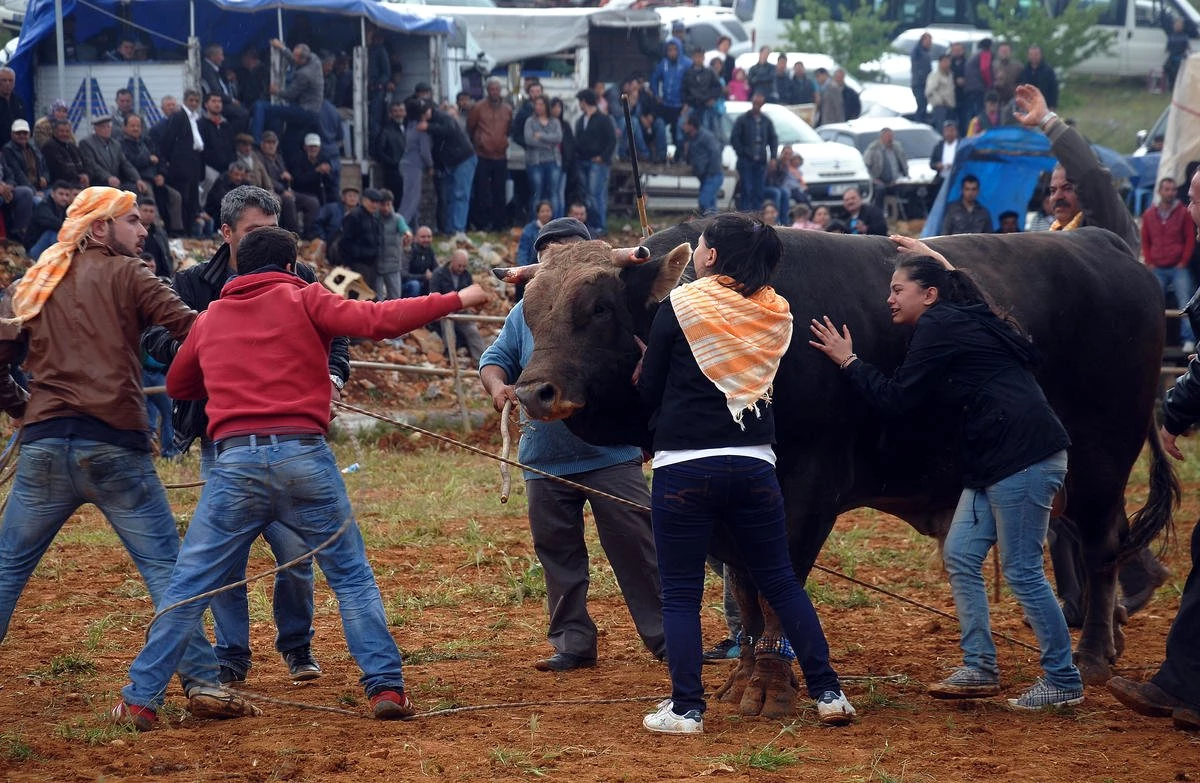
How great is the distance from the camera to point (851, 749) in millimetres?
5309

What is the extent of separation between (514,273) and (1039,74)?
21638 millimetres

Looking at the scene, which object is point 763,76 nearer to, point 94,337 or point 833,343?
point 833,343

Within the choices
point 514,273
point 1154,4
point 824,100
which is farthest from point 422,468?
point 1154,4

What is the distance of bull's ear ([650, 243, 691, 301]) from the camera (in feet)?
20.3

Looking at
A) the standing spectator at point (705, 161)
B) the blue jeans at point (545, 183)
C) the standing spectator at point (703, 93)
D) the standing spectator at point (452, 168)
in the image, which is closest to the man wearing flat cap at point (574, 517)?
the standing spectator at point (452, 168)

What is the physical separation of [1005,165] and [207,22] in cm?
1083

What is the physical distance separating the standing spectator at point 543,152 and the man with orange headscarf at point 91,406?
47.5ft

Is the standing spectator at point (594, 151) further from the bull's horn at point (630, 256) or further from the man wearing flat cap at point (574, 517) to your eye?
the bull's horn at point (630, 256)

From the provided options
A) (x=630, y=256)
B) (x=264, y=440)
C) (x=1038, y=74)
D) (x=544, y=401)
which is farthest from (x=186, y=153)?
(x=1038, y=74)

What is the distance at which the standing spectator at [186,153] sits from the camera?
657 inches

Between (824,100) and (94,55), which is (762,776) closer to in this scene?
(94,55)

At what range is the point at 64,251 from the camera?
5.91 meters

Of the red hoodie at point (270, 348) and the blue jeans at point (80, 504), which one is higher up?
the red hoodie at point (270, 348)

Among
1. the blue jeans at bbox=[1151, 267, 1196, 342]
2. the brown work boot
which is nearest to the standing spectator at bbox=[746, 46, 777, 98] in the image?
the blue jeans at bbox=[1151, 267, 1196, 342]
